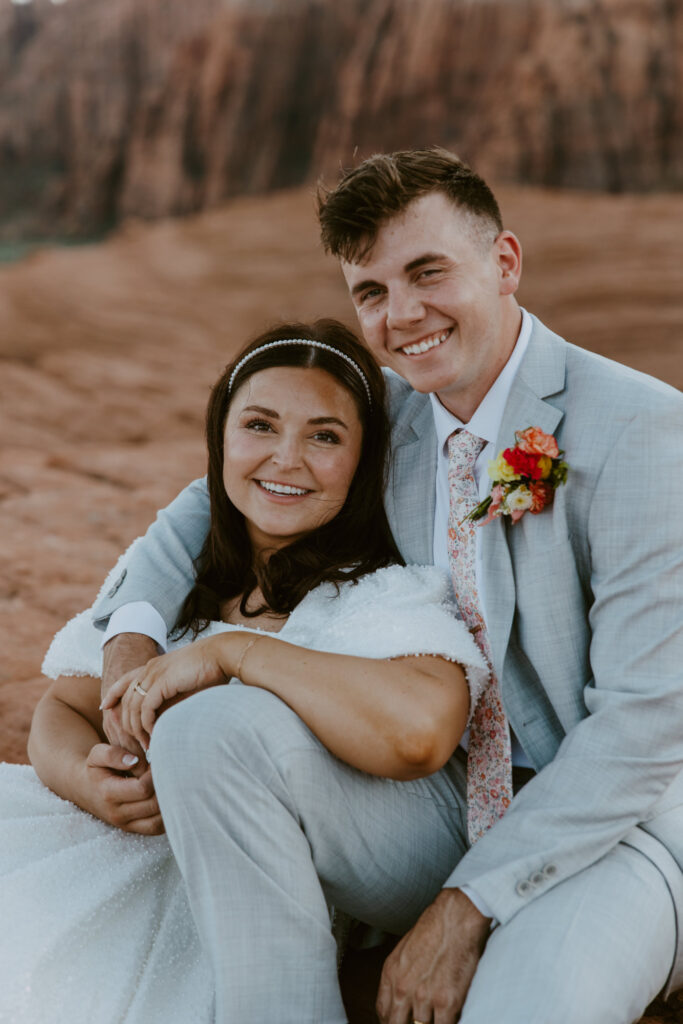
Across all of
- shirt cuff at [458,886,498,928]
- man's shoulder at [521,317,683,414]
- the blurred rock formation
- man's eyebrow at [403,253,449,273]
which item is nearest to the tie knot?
man's shoulder at [521,317,683,414]

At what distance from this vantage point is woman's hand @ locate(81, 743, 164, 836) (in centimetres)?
222

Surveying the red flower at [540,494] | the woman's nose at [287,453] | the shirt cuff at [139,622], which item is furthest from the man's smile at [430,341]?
the shirt cuff at [139,622]

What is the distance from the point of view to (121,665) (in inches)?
93.3

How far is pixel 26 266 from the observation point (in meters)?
14.3

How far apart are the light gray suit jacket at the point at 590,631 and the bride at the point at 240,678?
0.17m

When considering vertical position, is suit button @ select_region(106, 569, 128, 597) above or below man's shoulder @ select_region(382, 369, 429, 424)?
below

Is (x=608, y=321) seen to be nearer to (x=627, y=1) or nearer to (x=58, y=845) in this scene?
(x=627, y=1)

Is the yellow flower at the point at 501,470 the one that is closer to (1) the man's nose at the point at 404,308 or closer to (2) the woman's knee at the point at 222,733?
(1) the man's nose at the point at 404,308

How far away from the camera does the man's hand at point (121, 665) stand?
2.24 meters

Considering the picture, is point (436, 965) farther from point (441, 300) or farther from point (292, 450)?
point (441, 300)

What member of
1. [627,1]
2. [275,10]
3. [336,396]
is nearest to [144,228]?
[275,10]

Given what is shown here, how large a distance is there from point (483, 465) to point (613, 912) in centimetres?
102

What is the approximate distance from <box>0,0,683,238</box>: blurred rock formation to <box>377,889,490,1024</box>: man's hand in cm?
1374

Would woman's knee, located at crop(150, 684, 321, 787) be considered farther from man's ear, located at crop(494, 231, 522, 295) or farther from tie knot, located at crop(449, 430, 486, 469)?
man's ear, located at crop(494, 231, 522, 295)
